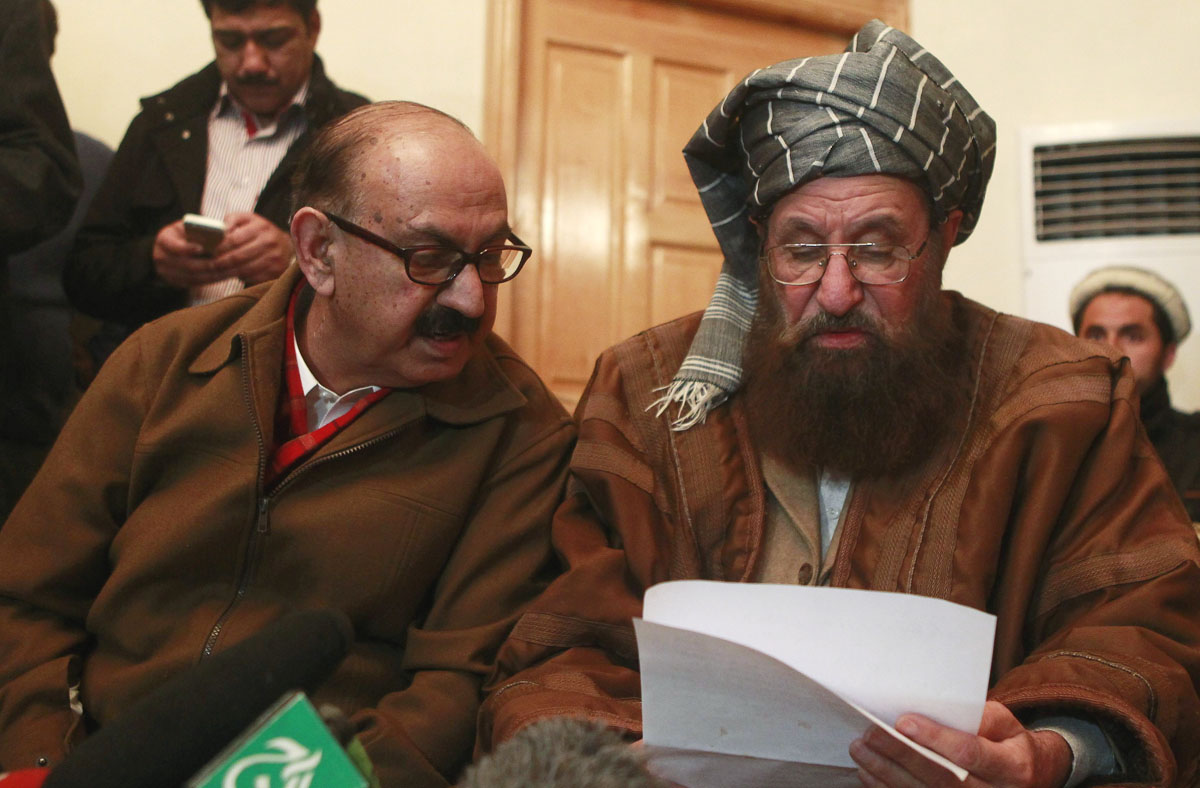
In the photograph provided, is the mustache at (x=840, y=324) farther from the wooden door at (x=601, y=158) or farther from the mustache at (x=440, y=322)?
the wooden door at (x=601, y=158)

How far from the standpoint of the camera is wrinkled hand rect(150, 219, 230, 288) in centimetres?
268

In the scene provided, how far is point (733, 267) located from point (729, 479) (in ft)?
1.63

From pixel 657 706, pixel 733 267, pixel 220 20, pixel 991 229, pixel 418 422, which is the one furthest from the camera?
pixel 991 229

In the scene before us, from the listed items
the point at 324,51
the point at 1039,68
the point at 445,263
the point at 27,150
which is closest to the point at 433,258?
the point at 445,263

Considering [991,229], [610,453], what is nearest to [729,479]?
[610,453]

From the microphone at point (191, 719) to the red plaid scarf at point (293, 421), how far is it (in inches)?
42.7

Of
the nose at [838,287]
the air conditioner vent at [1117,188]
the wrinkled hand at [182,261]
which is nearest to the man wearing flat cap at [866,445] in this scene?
the nose at [838,287]

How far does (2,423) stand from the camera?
251 cm

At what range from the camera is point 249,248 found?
2641mm

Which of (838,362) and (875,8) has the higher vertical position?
(875,8)

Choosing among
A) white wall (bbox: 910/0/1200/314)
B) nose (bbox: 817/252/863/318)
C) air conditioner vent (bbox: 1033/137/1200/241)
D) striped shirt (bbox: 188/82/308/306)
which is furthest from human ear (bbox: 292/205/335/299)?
air conditioner vent (bbox: 1033/137/1200/241)

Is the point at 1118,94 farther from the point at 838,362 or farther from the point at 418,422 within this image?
the point at 418,422

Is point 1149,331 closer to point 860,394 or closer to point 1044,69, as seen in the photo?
point 1044,69

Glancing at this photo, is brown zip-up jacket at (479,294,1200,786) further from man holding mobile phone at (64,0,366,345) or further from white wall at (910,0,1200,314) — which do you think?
white wall at (910,0,1200,314)
